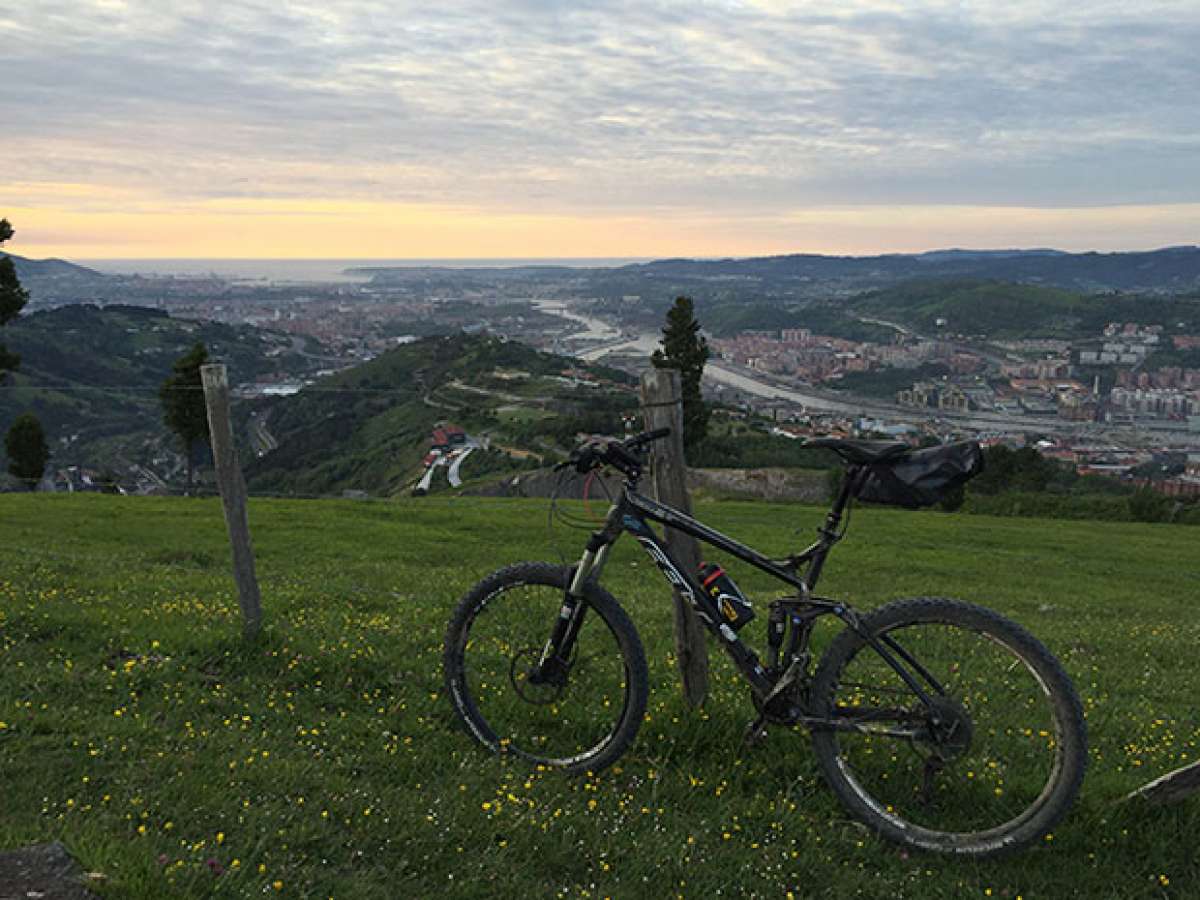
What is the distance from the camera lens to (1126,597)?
62.4 feet

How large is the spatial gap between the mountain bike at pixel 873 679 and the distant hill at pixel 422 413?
164 feet

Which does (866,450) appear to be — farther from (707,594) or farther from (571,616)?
(571,616)

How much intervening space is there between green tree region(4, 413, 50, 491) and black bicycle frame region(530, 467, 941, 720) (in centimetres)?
4625

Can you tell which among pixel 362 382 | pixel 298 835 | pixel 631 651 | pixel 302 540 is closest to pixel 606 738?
pixel 631 651

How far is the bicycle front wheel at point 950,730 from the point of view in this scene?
4281 millimetres

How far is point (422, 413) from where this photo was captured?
4269 inches

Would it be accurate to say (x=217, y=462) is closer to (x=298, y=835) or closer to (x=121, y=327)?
(x=298, y=835)

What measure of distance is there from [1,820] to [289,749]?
4.84 ft

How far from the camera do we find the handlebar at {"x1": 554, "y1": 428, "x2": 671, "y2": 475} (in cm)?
520

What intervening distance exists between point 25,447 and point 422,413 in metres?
66.7

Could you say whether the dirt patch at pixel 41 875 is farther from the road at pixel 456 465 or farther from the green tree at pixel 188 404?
the road at pixel 456 465

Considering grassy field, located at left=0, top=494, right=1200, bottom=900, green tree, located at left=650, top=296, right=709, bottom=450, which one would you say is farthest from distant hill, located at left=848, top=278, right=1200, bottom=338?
grassy field, located at left=0, top=494, right=1200, bottom=900

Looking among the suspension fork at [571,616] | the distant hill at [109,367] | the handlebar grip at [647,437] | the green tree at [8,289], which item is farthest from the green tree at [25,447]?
the handlebar grip at [647,437]

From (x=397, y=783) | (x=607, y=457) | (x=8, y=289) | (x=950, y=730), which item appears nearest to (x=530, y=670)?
(x=397, y=783)
